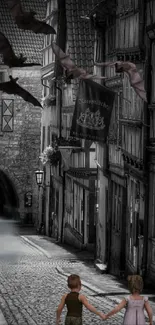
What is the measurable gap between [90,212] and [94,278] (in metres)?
7.46

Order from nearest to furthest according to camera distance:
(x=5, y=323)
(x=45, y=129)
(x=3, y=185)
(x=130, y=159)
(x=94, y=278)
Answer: (x=5, y=323) → (x=130, y=159) → (x=94, y=278) → (x=45, y=129) → (x=3, y=185)

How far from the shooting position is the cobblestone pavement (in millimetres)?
12984

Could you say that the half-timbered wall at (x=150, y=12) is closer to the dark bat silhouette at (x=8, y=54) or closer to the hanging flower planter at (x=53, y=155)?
the dark bat silhouette at (x=8, y=54)

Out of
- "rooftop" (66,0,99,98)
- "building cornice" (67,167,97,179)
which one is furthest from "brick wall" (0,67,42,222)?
"building cornice" (67,167,97,179)

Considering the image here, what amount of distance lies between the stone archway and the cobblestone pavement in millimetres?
13687

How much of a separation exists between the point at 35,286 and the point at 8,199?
2889 cm

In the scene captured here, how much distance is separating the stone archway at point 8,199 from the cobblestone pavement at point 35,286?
13.7 meters

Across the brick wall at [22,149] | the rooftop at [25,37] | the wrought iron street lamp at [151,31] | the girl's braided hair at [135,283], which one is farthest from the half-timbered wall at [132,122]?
the brick wall at [22,149]

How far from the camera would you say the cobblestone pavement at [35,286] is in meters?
13.0

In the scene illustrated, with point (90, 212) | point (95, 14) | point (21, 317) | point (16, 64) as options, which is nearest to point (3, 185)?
point (90, 212)

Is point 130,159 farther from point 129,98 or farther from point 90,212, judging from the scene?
point 90,212

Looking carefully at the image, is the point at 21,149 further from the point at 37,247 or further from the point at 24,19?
the point at 24,19

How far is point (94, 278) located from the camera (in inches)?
802

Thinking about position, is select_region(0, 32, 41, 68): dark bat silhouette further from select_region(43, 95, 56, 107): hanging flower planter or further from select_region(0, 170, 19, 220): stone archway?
select_region(0, 170, 19, 220): stone archway
